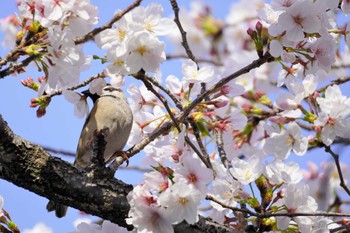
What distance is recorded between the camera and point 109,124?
4.35 meters

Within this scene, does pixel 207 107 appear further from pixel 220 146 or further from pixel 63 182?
pixel 63 182

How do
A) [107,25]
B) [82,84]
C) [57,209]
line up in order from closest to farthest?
1. [107,25]
2. [82,84]
3. [57,209]

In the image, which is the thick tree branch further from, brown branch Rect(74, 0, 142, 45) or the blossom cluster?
brown branch Rect(74, 0, 142, 45)

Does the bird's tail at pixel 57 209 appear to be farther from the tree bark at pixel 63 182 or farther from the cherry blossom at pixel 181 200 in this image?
the cherry blossom at pixel 181 200

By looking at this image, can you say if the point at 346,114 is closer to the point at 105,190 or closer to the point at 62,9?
the point at 105,190

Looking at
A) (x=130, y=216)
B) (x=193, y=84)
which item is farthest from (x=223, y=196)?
(x=193, y=84)

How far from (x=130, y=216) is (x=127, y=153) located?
47cm

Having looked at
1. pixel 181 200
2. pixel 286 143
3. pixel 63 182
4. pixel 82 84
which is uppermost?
pixel 82 84

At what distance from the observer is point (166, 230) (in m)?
2.45

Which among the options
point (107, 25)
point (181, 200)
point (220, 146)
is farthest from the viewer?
point (220, 146)

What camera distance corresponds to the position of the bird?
420 cm

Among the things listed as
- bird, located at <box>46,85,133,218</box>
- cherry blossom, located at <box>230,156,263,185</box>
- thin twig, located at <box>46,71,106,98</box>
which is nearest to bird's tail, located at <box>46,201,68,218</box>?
bird, located at <box>46,85,133,218</box>

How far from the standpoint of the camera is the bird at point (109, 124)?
13.8 feet

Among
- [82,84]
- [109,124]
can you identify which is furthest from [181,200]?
[109,124]
